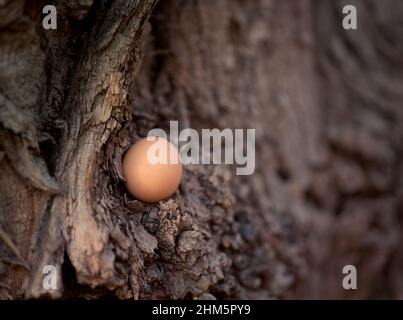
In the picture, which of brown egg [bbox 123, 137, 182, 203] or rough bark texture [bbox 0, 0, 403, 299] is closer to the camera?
rough bark texture [bbox 0, 0, 403, 299]

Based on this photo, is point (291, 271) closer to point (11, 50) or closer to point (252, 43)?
point (252, 43)

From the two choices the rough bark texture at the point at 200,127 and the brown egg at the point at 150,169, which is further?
the brown egg at the point at 150,169

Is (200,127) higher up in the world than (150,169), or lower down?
higher up
